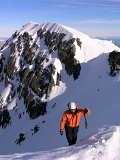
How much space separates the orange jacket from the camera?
16219 mm

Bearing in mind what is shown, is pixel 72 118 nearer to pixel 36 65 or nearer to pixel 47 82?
pixel 47 82

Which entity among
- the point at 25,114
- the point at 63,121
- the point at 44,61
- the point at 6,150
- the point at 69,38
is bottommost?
the point at 6,150

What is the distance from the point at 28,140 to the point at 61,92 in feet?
51.6

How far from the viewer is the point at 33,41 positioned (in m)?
99.8

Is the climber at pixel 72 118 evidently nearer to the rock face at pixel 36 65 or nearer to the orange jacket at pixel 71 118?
the orange jacket at pixel 71 118

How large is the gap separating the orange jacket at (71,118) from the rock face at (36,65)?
6099 centimetres

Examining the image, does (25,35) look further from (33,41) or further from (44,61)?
(44,61)

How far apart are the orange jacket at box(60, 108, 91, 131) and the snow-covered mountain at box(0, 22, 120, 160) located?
33145 millimetres

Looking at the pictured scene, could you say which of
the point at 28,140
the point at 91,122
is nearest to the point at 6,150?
the point at 28,140

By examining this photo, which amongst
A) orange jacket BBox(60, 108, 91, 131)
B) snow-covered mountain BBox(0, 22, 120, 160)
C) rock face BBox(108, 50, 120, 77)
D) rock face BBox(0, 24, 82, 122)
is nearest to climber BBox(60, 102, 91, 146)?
orange jacket BBox(60, 108, 91, 131)

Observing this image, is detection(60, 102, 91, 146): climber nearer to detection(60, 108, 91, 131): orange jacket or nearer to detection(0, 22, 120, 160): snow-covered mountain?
detection(60, 108, 91, 131): orange jacket

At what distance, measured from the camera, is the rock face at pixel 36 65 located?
8288 cm

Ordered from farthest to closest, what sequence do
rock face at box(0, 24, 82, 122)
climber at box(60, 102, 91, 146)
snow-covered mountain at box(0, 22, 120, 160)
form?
rock face at box(0, 24, 82, 122) < snow-covered mountain at box(0, 22, 120, 160) < climber at box(60, 102, 91, 146)

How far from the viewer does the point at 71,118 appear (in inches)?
647
